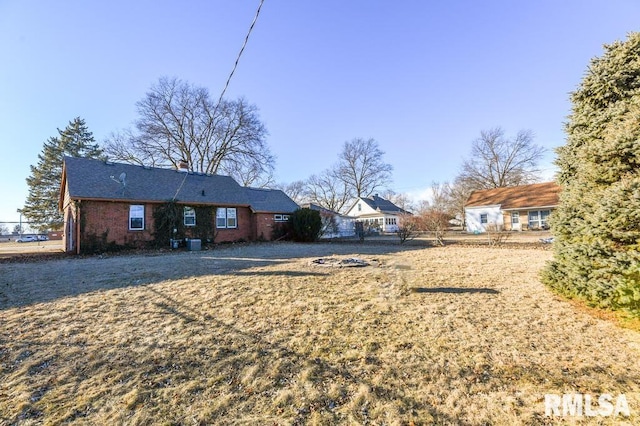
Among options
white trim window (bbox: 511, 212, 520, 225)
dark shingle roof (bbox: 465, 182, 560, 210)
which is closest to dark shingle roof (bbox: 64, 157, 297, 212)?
dark shingle roof (bbox: 465, 182, 560, 210)

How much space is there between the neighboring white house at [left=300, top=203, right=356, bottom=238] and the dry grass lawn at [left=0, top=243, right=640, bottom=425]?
18.1 metres

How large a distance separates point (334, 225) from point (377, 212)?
53.4ft

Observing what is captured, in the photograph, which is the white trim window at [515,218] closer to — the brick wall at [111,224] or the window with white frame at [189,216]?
the window with white frame at [189,216]

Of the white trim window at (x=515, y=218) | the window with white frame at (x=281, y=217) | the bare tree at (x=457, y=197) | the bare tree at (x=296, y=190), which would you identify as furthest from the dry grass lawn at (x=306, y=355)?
the bare tree at (x=296, y=190)

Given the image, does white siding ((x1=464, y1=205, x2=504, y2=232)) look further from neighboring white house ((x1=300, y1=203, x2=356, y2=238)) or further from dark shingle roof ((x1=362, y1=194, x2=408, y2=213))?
neighboring white house ((x1=300, y1=203, x2=356, y2=238))

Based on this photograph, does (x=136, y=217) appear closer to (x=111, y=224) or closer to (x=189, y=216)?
(x=111, y=224)

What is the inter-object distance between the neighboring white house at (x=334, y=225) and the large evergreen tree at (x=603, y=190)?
60.5 feet

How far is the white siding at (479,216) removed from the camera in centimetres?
2941

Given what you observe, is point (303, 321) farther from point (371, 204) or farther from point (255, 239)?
point (371, 204)

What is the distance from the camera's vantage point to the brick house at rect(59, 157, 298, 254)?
14.4 metres

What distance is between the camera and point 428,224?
60.3ft

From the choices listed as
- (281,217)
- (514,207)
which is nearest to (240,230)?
(281,217)

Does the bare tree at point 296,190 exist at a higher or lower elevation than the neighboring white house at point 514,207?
higher

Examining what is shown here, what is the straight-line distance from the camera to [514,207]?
27.3 meters
